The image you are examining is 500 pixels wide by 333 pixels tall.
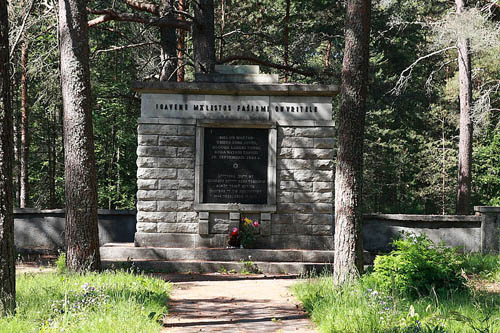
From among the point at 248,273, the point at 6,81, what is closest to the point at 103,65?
the point at 248,273

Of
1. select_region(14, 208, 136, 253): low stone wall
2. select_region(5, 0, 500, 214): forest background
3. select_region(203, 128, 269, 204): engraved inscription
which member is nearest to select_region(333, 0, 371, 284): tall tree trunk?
select_region(203, 128, 269, 204): engraved inscription

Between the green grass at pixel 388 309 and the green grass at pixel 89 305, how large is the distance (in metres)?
1.76

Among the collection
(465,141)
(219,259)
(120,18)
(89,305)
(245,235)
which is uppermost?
(120,18)

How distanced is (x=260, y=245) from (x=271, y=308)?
3995 mm

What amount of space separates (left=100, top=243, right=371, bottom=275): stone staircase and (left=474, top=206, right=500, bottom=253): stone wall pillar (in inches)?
130

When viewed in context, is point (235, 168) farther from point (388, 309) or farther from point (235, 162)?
point (388, 309)

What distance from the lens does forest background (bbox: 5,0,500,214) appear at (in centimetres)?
1850

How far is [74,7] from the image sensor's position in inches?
350

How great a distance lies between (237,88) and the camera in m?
11.0

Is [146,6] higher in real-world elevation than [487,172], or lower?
higher

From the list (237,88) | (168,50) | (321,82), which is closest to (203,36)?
(168,50)

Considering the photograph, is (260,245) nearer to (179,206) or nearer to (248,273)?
(248,273)

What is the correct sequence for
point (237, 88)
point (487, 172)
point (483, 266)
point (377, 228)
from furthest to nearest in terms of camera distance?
point (487, 172)
point (377, 228)
point (237, 88)
point (483, 266)

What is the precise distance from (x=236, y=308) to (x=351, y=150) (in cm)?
256
